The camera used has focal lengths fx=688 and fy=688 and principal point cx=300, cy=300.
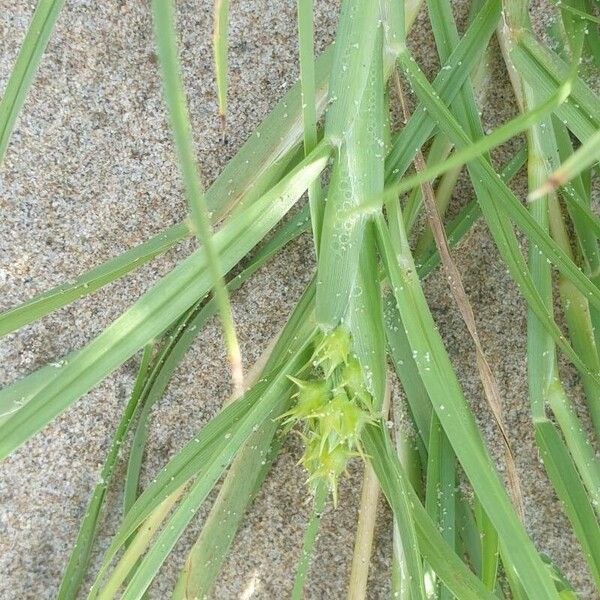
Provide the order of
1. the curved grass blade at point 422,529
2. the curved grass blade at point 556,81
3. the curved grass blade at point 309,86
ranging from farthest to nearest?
the curved grass blade at point 556,81
the curved grass blade at point 422,529
the curved grass blade at point 309,86

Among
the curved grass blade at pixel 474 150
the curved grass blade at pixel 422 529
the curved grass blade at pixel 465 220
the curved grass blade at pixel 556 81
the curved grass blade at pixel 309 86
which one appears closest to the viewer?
the curved grass blade at pixel 474 150

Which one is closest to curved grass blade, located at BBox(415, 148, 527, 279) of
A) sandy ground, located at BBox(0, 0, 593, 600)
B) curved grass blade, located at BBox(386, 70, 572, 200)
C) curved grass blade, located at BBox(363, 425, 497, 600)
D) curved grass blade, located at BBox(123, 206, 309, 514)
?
sandy ground, located at BBox(0, 0, 593, 600)

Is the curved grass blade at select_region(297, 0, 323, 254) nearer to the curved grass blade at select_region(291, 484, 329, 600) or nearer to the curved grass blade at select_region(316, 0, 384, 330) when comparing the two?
the curved grass blade at select_region(316, 0, 384, 330)

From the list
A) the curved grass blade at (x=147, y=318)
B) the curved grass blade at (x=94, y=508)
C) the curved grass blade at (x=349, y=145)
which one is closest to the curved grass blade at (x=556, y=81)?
the curved grass blade at (x=349, y=145)

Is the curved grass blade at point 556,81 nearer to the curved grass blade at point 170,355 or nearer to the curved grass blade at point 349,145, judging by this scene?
the curved grass blade at point 349,145

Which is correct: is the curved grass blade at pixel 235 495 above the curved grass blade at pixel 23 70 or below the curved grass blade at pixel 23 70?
below

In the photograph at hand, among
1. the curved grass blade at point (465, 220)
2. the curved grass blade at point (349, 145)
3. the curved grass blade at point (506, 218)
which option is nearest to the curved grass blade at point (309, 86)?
the curved grass blade at point (349, 145)

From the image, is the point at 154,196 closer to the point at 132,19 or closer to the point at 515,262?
the point at 132,19

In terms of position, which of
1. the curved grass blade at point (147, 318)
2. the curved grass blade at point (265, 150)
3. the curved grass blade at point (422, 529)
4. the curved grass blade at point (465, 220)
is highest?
the curved grass blade at point (265, 150)

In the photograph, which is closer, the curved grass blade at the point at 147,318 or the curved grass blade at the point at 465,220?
the curved grass blade at the point at 147,318
